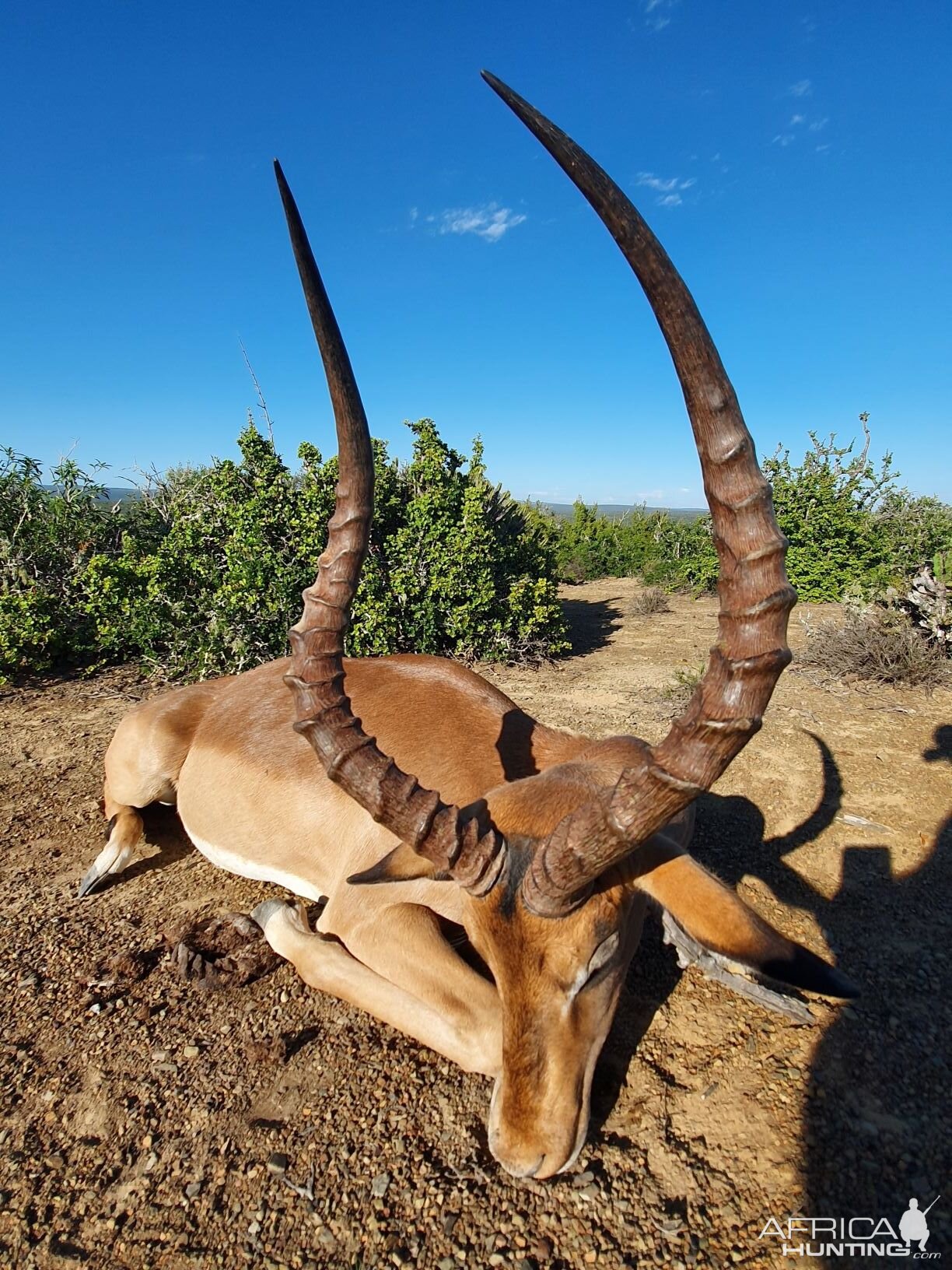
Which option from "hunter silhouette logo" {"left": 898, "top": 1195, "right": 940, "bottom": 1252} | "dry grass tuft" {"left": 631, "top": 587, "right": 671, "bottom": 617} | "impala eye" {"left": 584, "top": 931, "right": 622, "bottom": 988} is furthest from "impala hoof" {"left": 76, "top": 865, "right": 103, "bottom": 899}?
"dry grass tuft" {"left": 631, "top": 587, "right": 671, "bottom": 617}

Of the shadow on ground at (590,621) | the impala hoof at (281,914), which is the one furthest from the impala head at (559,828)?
the shadow on ground at (590,621)

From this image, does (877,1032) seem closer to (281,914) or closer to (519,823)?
(519,823)

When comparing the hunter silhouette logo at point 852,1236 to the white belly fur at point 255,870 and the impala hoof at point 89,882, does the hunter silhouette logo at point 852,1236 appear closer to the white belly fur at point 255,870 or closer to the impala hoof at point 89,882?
the white belly fur at point 255,870

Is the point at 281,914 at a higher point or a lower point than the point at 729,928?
lower

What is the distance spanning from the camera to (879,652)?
911 cm

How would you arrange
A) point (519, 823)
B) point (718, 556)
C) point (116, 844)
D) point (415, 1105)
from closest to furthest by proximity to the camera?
point (718, 556)
point (519, 823)
point (415, 1105)
point (116, 844)

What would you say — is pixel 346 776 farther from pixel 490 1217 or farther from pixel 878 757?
pixel 878 757

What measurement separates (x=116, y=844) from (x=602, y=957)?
390 cm

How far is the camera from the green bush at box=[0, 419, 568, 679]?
9.22m

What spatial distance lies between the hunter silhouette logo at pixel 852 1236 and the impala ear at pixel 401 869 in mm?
1669

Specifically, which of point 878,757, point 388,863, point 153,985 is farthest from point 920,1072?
point 878,757

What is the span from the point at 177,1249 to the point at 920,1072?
3.11m

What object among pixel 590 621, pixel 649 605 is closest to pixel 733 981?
pixel 590 621

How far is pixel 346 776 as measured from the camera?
2.44m
